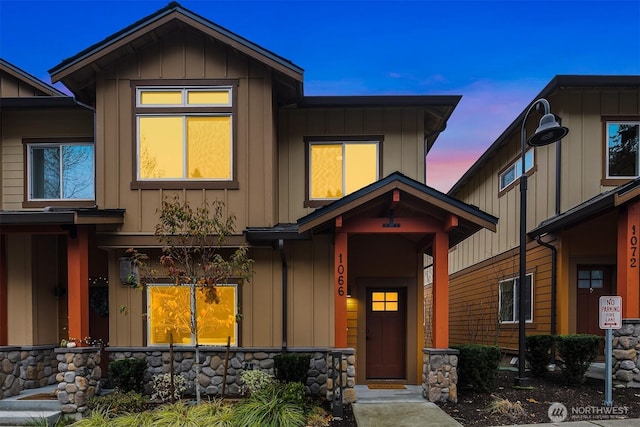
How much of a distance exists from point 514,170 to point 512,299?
3.60 meters

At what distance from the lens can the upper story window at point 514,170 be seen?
10683 mm

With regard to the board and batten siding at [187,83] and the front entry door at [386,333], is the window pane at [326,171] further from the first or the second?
the front entry door at [386,333]

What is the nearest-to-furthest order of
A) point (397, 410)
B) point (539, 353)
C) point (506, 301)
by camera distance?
point (397, 410), point (539, 353), point (506, 301)

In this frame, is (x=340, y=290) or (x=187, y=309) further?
(x=187, y=309)

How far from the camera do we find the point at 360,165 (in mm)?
8609

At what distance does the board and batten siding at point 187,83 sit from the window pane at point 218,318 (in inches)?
52.8

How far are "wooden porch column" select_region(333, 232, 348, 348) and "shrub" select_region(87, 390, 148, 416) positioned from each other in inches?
131

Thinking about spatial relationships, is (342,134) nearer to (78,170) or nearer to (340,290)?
(340,290)

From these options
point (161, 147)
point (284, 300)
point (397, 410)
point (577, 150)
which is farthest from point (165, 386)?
point (577, 150)

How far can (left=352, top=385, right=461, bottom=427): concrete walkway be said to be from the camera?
5.72 metres

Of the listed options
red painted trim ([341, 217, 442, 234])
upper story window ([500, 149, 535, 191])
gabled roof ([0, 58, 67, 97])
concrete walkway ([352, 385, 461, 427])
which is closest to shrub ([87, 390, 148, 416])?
concrete walkway ([352, 385, 461, 427])

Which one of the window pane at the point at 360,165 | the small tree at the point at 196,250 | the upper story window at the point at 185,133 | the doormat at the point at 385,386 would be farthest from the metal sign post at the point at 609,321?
the upper story window at the point at 185,133

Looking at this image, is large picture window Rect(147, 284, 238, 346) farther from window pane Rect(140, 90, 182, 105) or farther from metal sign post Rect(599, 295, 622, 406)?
metal sign post Rect(599, 295, 622, 406)

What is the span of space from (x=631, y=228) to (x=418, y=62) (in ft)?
56.2
